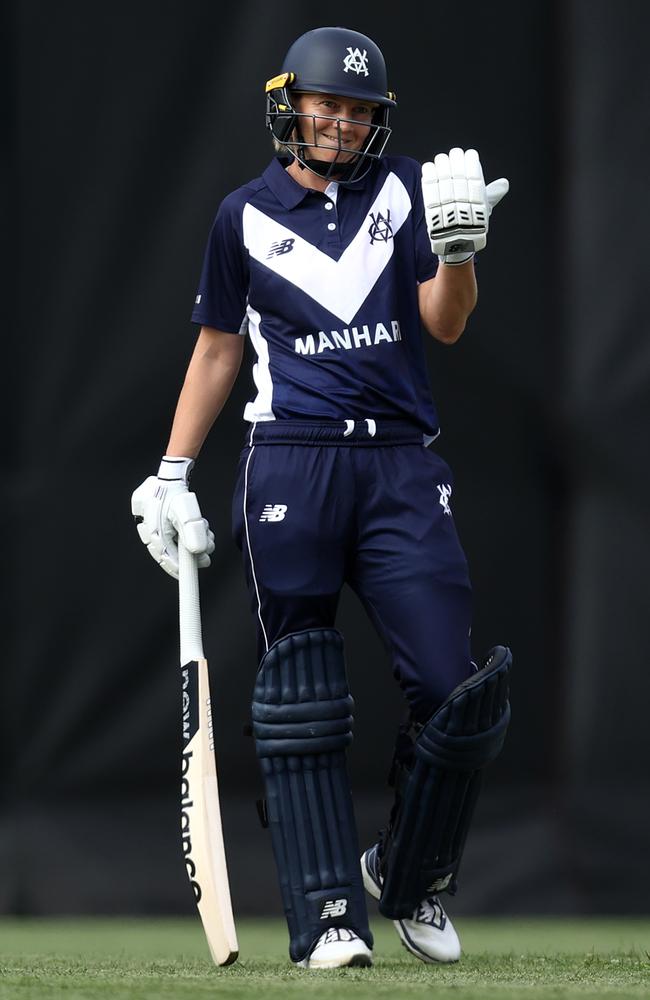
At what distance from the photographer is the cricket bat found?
2.73 meters

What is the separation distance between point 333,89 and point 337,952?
137cm

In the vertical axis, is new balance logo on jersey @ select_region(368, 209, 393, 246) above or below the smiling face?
below

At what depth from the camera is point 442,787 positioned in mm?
2777

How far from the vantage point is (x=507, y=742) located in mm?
3883

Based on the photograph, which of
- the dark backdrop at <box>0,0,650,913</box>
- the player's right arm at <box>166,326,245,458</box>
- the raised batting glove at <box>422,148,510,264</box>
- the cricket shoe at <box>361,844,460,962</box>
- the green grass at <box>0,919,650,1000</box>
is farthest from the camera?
the dark backdrop at <box>0,0,650,913</box>

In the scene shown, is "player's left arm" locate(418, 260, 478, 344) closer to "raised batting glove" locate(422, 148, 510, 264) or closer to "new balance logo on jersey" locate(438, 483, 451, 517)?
"raised batting glove" locate(422, 148, 510, 264)

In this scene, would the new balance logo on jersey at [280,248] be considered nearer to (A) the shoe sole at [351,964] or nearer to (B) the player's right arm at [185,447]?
(B) the player's right arm at [185,447]

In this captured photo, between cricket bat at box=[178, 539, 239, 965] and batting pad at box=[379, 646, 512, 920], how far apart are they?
283 mm

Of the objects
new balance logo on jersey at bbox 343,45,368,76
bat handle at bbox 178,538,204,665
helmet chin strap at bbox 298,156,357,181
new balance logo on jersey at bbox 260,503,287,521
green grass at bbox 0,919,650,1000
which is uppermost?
new balance logo on jersey at bbox 343,45,368,76

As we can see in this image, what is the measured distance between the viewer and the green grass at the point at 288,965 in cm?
228

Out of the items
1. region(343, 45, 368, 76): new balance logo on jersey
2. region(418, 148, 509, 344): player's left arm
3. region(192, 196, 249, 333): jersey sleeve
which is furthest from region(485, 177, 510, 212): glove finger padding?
region(192, 196, 249, 333): jersey sleeve

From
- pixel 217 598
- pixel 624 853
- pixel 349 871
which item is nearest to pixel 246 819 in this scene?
pixel 217 598

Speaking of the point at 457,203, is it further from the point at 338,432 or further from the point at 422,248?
the point at 338,432

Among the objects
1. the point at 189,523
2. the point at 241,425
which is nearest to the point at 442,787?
the point at 189,523
